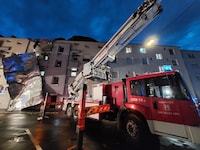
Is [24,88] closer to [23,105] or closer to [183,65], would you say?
[23,105]

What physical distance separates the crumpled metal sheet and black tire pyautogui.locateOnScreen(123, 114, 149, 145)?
45.3 feet

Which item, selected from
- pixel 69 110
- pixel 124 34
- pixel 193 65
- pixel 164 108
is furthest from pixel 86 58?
pixel 193 65

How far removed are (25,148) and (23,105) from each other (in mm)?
12813

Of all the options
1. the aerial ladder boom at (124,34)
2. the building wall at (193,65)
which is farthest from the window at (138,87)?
the building wall at (193,65)

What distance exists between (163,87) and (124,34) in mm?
3087

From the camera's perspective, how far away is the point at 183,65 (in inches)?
760

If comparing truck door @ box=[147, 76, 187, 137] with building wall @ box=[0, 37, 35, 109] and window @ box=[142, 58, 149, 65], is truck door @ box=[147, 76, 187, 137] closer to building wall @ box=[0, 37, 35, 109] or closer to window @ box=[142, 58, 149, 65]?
window @ box=[142, 58, 149, 65]

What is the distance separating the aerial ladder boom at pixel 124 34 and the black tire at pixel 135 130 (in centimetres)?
349

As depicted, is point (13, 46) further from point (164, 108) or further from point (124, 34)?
point (164, 108)

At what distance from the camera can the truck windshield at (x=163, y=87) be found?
3.04m

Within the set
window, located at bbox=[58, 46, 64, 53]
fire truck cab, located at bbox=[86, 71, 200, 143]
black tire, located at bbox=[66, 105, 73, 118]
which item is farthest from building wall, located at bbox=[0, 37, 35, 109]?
fire truck cab, located at bbox=[86, 71, 200, 143]

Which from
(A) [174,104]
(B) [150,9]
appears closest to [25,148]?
(A) [174,104]

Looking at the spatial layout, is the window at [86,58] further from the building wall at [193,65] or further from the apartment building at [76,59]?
A: the building wall at [193,65]

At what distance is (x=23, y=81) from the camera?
45.7ft
